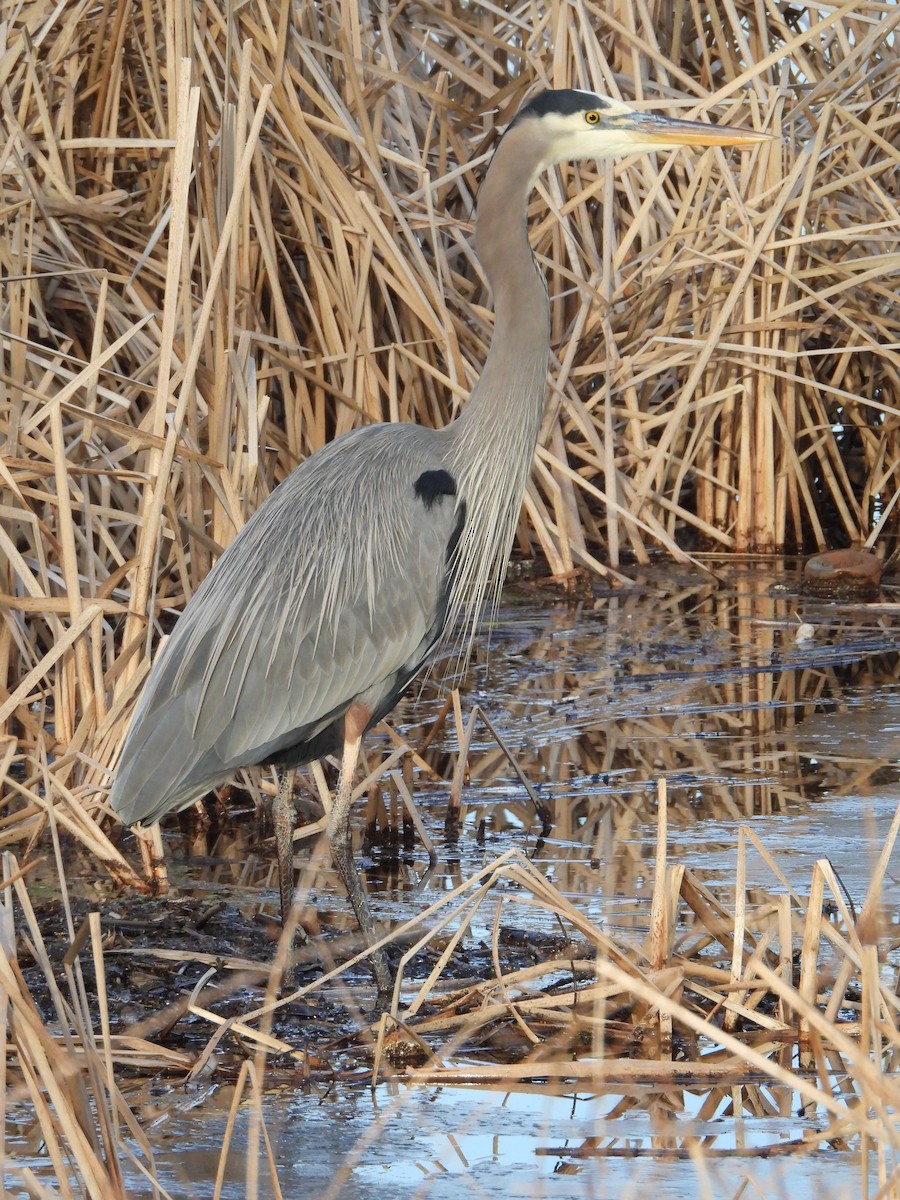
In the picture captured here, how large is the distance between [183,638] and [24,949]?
0.89 meters

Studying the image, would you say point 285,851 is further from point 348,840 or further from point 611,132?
point 611,132

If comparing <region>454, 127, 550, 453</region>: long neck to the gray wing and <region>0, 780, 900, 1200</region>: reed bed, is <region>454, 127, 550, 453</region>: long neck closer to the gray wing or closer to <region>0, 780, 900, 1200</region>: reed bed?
the gray wing

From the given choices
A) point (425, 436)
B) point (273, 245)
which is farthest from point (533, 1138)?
point (273, 245)

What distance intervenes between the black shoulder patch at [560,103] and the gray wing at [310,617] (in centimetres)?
101

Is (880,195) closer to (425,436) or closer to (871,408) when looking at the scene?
(871,408)

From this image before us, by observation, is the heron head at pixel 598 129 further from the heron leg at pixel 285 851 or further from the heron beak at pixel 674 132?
the heron leg at pixel 285 851

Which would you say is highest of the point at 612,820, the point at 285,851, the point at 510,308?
the point at 510,308

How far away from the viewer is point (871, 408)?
8.21 m

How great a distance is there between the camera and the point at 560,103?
4.68m

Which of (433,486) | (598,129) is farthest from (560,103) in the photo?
(433,486)

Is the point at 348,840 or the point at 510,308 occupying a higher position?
the point at 510,308

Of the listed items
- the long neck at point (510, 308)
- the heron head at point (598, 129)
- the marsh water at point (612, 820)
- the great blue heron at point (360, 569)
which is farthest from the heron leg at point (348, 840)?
the heron head at point (598, 129)

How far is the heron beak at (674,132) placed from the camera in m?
4.72

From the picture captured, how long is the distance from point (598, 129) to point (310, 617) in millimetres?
1593
